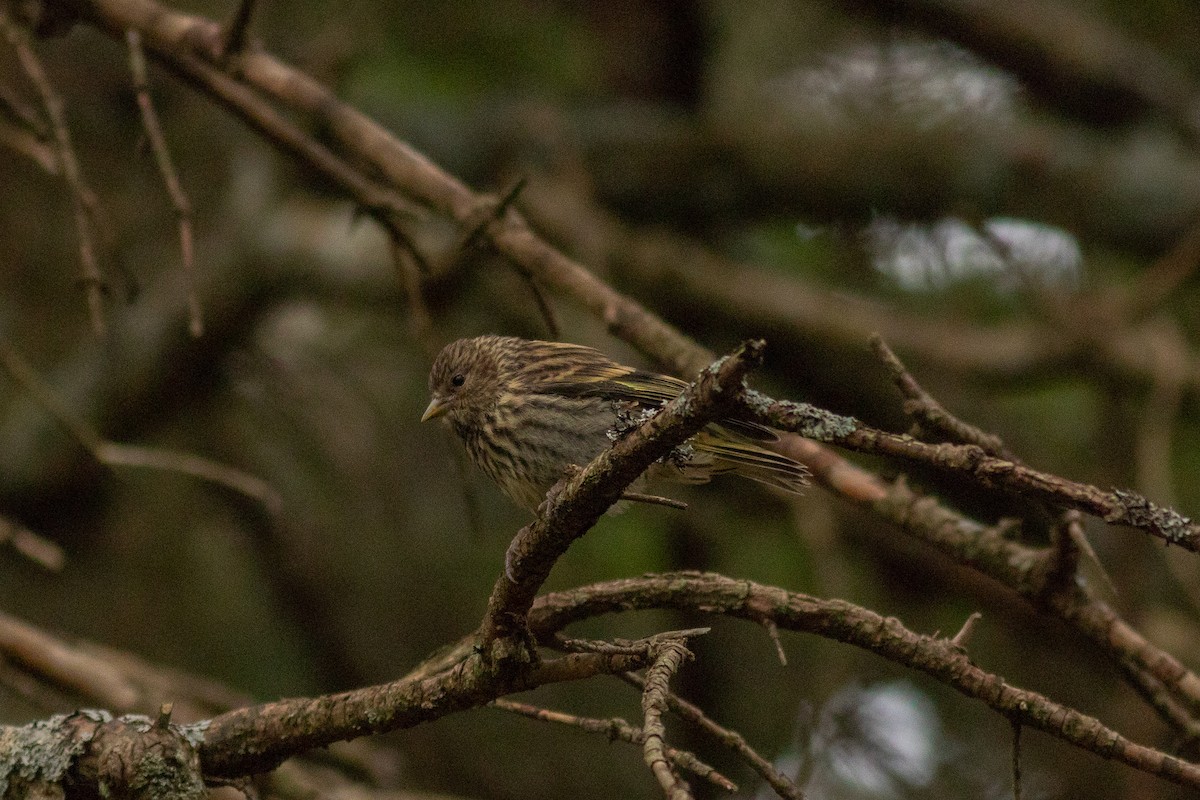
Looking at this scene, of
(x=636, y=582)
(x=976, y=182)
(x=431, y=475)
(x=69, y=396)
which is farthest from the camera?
(x=431, y=475)

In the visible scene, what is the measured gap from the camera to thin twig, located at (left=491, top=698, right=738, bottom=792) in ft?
7.50

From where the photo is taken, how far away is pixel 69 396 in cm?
627

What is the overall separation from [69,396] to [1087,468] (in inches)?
184

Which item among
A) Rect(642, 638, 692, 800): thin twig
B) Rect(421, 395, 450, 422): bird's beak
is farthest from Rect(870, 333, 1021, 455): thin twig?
Rect(421, 395, 450, 422): bird's beak

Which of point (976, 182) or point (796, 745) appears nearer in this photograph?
point (796, 745)

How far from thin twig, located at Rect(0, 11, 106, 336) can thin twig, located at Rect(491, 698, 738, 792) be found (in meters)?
1.43

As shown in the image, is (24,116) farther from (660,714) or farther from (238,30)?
(660,714)

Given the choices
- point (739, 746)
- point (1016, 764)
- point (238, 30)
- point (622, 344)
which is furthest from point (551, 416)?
point (1016, 764)

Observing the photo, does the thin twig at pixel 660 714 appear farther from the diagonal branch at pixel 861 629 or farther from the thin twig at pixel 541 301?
the thin twig at pixel 541 301

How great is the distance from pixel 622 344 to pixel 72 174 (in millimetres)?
2830

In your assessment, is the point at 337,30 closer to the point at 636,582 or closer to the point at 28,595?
the point at 28,595

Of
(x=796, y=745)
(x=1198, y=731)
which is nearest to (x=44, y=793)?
(x=1198, y=731)

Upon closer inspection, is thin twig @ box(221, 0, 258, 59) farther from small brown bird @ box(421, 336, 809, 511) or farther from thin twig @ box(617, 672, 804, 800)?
thin twig @ box(617, 672, 804, 800)

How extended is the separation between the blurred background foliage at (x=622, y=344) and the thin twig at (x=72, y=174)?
5.69ft
